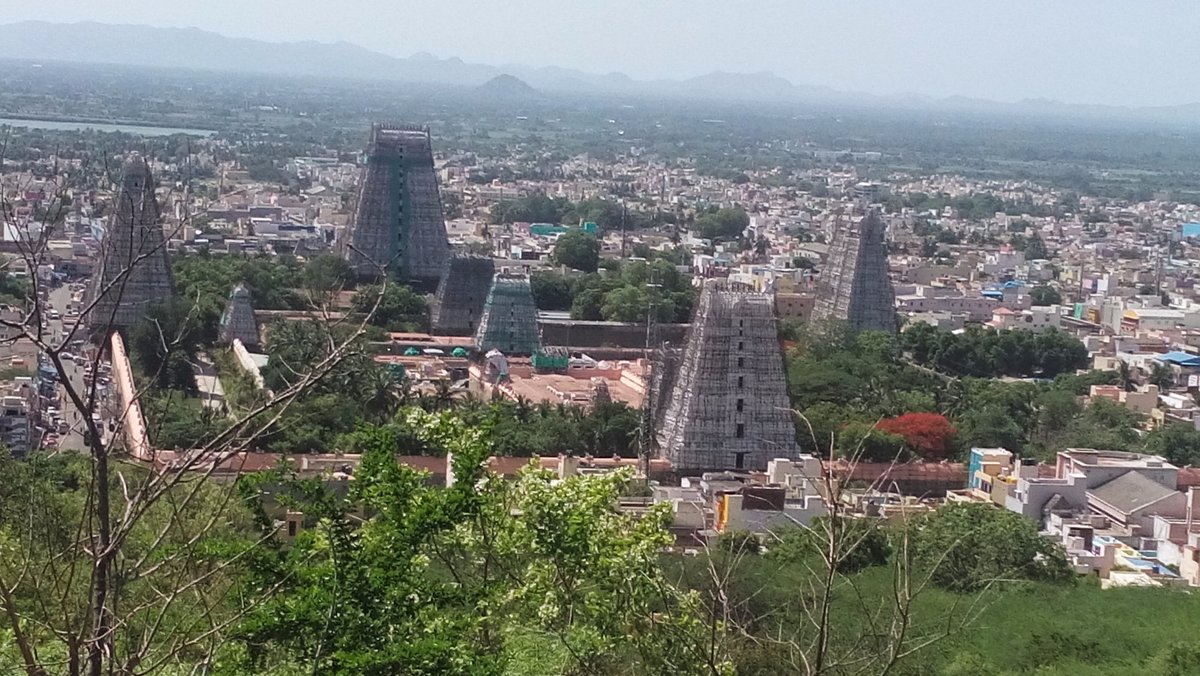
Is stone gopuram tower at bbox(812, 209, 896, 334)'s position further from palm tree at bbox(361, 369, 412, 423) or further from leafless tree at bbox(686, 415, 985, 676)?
leafless tree at bbox(686, 415, 985, 676)

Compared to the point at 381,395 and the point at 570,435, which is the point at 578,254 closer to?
the point at 381,395

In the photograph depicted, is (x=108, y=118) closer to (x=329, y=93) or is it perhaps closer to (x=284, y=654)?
(x=329, y=93)

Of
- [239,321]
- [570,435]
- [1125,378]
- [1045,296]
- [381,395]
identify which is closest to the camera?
[570,435]

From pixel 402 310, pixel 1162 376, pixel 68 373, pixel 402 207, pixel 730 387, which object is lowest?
pixel 402 310

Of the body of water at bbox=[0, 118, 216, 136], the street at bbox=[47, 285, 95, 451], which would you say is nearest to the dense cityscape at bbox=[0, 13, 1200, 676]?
the street at bbox=[47, 285, 95, 451]

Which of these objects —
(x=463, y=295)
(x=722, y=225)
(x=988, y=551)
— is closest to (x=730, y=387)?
(x=988, y=551)

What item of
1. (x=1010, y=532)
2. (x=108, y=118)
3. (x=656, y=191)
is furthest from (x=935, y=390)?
(x=108, y=118)

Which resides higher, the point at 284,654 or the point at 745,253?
the point at 284,654
